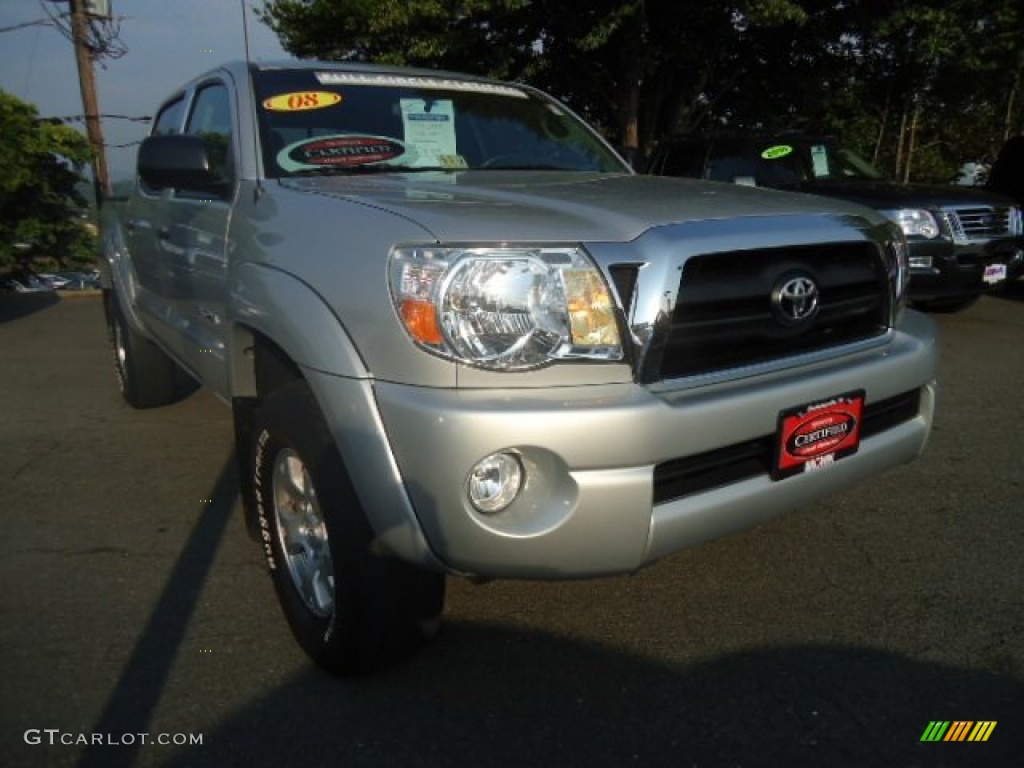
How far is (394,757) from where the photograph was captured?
6.66 ft

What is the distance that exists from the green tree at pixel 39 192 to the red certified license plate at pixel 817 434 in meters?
9.51

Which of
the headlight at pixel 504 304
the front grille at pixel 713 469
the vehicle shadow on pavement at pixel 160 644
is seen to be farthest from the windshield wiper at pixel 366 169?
the front grille at pixel 713 469

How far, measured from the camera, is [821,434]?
2299 mm

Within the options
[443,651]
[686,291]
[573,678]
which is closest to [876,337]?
[686,291]

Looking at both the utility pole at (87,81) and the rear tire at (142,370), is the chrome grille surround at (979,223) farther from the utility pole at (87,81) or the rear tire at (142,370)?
the utility pole at (87,81)

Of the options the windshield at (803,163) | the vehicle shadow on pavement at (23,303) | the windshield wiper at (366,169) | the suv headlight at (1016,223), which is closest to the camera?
the windshield wiper at (366,169)

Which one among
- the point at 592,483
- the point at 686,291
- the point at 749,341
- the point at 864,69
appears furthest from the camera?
the point at 864,69

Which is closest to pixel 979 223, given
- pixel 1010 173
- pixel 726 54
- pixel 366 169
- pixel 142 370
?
pixel 1010 173

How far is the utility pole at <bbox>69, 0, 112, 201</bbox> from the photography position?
12547 millimetres

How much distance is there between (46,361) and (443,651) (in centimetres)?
540

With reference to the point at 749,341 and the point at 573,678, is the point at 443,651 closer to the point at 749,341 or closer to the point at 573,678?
the point at 573,678

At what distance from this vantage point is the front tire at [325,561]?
2105mm

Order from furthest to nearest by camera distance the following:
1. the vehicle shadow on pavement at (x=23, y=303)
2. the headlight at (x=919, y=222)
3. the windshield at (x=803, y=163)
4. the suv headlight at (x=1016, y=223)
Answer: the vehicle shadow on pavement at (x=23, y=303) → the windshield at (x=803, y=163) → the suv headlight at (x=1016, y=223) → the headlight at (x=919, y=222)

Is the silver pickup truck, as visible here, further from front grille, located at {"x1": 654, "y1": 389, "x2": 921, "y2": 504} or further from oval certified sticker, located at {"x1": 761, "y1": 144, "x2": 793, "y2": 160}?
oval certified sticker, located at {"x1": 761, "y1": 144, "x2": 793, "y2": 160}
